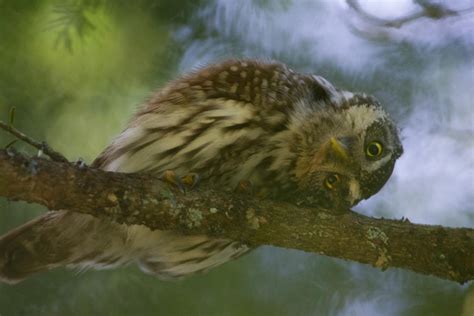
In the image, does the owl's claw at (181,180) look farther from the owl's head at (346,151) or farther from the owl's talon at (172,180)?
the owl's head at (346,151)

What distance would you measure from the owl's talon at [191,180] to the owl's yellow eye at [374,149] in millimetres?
434

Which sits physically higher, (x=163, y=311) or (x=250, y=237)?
(x=250, y=237)

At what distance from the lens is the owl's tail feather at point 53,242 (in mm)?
1575

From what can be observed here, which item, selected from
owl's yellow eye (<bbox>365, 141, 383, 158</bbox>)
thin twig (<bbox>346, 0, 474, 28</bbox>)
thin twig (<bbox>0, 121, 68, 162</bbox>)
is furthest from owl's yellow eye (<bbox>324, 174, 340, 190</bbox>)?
thin twig (<bbox>0, 121, 68, 162</bbox>)

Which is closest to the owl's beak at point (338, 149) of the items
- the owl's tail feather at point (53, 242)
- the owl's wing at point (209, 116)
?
the owl's wing at point (209, 116)

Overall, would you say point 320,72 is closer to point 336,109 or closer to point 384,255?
point 336,109

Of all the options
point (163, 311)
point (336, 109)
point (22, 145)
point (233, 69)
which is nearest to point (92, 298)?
point (163, 311)

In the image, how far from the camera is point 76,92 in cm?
165

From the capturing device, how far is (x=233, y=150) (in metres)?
1.58

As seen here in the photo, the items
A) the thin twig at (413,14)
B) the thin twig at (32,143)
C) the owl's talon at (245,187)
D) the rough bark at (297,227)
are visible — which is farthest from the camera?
the thin twig at (413,14)

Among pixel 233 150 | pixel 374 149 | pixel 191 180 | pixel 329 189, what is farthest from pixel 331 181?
pixel 191 180

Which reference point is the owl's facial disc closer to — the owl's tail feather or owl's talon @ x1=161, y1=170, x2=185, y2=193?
owl's talon @ x1=161, y1=170, x2=185, y2=193

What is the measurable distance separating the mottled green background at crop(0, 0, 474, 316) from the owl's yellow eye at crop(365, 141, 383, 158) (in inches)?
4.7

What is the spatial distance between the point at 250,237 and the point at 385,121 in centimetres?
50
